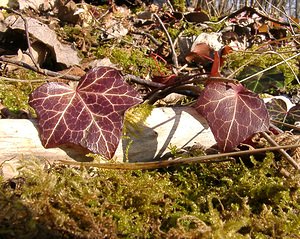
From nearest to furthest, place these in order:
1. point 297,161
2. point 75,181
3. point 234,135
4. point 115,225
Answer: point 115,225, point 75,181, point 234,135, point 297,161

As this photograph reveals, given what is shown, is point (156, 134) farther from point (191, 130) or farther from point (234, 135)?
point (234, 135)

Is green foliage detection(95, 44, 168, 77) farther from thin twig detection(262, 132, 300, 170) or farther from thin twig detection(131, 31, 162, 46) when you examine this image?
thin twig detection(262, 132, 300, 170)

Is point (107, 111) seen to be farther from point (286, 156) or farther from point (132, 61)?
point (132, 61)

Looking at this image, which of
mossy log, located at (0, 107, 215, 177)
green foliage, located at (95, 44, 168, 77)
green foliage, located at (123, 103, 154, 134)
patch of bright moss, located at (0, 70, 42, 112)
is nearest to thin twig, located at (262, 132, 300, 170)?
mossy log, located at (0, 107, 215, 177)

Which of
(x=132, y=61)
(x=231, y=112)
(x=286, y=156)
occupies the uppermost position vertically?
(x=231, y=112)

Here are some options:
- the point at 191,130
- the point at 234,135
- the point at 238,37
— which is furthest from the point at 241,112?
the point at 238,37

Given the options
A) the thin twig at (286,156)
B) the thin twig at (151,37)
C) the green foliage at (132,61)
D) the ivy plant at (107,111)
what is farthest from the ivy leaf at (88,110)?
the thin twig at (151,37)

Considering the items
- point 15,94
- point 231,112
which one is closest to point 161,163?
point 231,112
